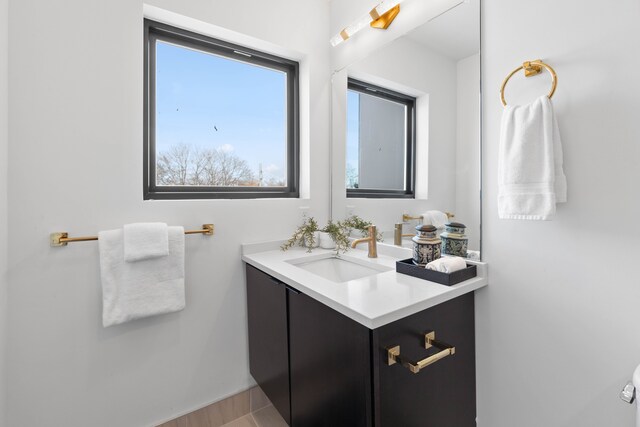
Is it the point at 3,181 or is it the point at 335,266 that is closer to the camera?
the point at 3,181

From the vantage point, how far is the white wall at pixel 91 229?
1148mm

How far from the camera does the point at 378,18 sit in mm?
1521

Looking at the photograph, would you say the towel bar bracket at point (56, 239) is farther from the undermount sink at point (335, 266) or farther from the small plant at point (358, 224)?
the small plant at point (358, 224)

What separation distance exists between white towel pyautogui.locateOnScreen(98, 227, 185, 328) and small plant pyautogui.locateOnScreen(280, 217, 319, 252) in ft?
1.94

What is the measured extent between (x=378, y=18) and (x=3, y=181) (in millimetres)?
1714

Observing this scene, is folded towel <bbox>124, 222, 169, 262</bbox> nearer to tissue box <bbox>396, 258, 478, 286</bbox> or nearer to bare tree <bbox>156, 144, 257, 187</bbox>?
bare tree <bbox>156, 144, 257, 187</bbox>

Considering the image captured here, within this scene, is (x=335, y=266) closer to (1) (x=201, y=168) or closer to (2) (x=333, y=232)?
(2) (x=333, y=232)

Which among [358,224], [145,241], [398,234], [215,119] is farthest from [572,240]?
[215,119]

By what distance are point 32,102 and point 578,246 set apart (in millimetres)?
1960

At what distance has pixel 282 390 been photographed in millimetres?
1339

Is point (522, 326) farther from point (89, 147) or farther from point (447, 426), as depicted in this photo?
point (89, 147)

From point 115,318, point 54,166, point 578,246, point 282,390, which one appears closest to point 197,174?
point 54,166

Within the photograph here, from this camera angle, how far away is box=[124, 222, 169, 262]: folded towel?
123 cm

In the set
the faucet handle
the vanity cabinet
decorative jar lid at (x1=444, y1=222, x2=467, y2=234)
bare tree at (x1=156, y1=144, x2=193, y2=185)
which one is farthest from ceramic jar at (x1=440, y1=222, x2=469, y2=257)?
bare tree at (x1=156, y1=144, x2=193, y2=185)
